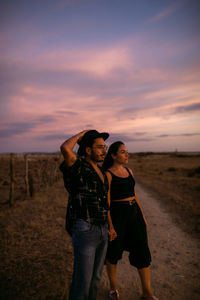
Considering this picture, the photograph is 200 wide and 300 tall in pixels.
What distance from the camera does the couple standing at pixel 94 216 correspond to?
194 centimetres

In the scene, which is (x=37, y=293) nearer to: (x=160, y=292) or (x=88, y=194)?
(x=160, y=292)

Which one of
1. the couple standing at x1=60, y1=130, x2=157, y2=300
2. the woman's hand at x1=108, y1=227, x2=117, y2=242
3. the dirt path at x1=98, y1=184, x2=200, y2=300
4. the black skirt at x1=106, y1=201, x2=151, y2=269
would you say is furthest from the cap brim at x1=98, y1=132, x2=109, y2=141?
the dirt path at x1=98, y1=184, x2=200, y2=300

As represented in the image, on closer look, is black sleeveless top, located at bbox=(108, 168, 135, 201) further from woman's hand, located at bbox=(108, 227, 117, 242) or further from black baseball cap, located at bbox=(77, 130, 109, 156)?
black baseball cap, located at bbox=(77, 130, 109, 156)

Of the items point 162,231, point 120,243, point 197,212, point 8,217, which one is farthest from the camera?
point 197,212

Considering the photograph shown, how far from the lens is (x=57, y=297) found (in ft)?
9.71

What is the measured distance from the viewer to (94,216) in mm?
2010

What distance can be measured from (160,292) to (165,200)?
6.81 m

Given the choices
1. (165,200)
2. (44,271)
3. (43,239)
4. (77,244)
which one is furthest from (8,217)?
(165,200)

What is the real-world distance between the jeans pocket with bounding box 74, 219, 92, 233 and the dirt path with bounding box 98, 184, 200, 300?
172 centimetres

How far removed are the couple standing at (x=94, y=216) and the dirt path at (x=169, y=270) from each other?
519 mm

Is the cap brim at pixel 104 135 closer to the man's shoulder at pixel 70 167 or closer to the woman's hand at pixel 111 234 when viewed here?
the man's shoulder at pixel 70 167

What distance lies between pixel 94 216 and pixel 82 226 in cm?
15

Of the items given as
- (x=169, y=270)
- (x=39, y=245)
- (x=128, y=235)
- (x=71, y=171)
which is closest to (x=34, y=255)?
(x=39, y=245)

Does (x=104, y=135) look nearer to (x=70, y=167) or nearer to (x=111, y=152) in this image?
(x=70, y=167)
